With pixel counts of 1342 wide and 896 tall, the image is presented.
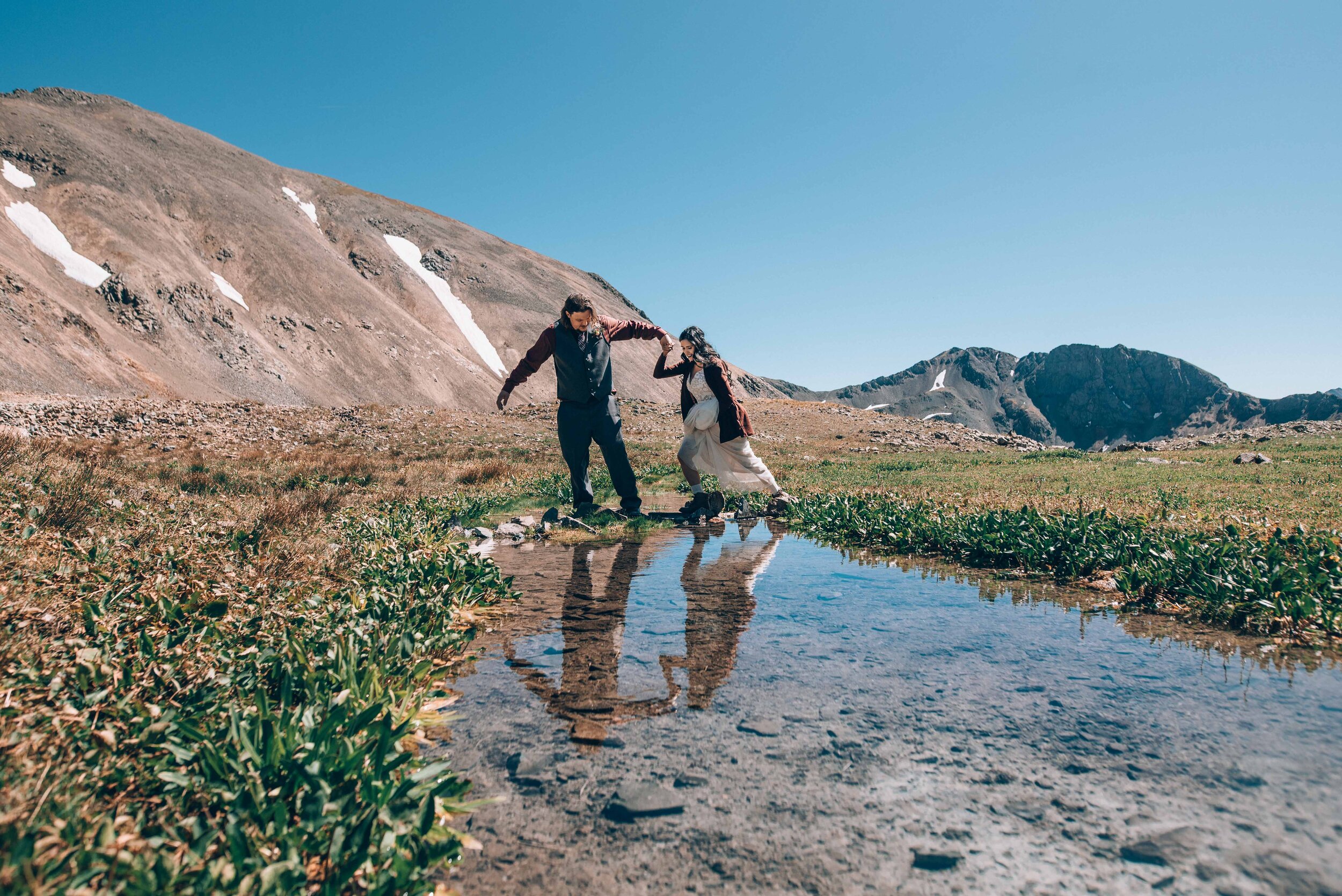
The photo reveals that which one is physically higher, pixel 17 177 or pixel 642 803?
pixel 17 177

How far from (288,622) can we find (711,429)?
660 centimetres

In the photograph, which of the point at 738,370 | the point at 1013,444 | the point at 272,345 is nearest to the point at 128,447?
the point at 1013,444

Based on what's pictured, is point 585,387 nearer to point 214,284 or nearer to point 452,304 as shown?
point 214,284


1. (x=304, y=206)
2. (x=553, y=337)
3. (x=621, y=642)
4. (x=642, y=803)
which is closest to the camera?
(x=642, y=803)

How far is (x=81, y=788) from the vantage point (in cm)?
182

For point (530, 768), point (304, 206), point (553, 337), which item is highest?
point (304, 206)

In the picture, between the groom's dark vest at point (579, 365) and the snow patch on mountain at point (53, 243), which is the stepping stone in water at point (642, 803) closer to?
the groom's dark vest at point (579, 365)

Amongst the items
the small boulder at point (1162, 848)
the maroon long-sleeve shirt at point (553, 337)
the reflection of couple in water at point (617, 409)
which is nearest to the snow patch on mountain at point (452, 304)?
the maroon long-sleeve shirt at point (553, 337)

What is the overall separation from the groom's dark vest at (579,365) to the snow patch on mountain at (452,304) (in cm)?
7402

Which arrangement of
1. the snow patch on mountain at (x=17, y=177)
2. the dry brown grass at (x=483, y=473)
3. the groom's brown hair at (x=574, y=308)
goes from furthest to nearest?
the snow patch on mountain at (x=17, y=177) → the dry brown grass at (x=483, y=473) → the groom's brown hair at (x=574, y=308)

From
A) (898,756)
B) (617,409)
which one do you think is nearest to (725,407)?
(617,409)

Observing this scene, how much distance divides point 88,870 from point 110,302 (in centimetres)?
6327

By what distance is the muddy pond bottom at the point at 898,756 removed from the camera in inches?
72.0

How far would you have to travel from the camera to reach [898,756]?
243 cm
